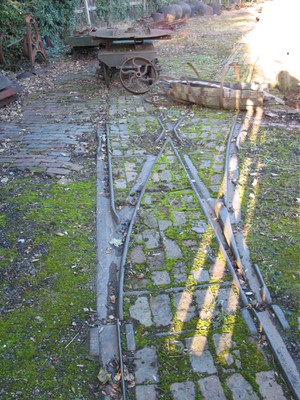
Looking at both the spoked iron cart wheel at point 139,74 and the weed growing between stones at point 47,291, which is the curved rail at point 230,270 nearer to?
the weed growing between stones at point 47,291

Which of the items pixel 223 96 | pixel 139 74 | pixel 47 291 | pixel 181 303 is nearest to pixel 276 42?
pixel 139 74

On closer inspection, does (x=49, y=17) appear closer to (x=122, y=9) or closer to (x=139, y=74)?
(x=139, y=74)

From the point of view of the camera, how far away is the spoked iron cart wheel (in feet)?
33.6

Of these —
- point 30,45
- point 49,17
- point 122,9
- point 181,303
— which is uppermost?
point 122,9

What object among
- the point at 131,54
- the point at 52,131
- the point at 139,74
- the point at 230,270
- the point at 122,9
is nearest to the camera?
the point at 230,270

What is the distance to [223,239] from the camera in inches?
189

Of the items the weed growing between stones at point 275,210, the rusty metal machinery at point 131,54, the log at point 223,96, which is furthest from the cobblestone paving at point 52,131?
the weed growing between stones at point 275,210

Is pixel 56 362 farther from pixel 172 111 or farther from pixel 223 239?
pixel 172 111

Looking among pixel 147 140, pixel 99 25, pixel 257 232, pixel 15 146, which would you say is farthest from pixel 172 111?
pixel 99 25

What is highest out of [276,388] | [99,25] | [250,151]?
[99,25]

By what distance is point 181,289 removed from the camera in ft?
13.3

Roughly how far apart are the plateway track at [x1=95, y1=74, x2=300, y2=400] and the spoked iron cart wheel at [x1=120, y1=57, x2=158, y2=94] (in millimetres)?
4032

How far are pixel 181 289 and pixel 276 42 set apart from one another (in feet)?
50.0

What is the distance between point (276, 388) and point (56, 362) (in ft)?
6.31
